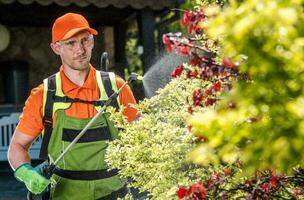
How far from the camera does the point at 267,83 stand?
5.07ft

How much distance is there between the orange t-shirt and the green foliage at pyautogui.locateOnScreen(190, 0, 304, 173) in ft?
7.45

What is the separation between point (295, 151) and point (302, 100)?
11cm

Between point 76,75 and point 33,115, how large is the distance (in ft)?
1.16

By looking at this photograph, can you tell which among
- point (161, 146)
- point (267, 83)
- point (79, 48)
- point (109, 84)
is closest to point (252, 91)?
point (267, 83)

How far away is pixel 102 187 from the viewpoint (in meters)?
3.88

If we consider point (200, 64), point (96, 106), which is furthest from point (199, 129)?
point (96, 106)

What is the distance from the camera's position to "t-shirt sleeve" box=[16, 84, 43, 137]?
386 centimetres

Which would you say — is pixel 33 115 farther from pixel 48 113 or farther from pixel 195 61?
pixel 195 61

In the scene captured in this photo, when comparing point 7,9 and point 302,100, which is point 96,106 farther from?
point 7,9

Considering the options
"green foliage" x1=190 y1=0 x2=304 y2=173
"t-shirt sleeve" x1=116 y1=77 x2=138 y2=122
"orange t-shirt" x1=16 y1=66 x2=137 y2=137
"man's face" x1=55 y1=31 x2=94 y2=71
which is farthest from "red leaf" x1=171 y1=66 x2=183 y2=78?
"man's face" x1=55 y1=31 x2=94 y2=71

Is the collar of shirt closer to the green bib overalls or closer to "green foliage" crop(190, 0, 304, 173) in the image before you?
the green bib overalls

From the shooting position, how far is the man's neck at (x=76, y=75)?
4023 millimetres

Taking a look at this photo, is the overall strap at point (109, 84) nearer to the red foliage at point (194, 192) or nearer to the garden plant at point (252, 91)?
the garden plant at point (252, 91)

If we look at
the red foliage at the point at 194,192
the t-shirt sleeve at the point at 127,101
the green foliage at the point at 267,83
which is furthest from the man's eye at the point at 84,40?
the green foliage at the point at 267,83
